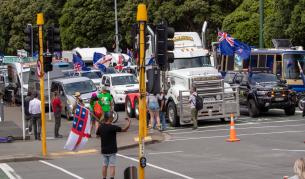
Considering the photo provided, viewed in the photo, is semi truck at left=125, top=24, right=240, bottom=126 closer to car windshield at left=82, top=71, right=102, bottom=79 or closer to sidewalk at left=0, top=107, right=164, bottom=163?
sidewalk at left=0, top=107, right=164, bottom=163

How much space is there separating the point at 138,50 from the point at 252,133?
12.0 m

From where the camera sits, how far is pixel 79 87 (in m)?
35.5

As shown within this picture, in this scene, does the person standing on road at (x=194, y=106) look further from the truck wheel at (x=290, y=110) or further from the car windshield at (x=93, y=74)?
the car windshield at (x=93, y=74)

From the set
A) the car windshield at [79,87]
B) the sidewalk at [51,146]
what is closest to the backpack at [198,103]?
the sidewalk at [51,146]

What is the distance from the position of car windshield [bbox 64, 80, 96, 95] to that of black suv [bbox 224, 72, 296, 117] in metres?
7.91

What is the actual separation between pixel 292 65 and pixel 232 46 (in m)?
3.68

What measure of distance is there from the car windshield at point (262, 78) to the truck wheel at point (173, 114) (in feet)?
16.6

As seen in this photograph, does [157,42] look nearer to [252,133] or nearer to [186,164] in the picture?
[186,164]

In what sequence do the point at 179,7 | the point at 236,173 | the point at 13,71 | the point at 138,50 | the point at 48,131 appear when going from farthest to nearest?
1. the point at 179,7
2. the point at 13,71
3. the point at 48,131
4. the point at 236,173
5. the point at 138,50

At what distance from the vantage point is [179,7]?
199 feet

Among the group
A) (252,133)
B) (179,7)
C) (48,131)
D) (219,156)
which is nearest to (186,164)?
(219,156)

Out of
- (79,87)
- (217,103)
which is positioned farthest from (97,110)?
(79,87)

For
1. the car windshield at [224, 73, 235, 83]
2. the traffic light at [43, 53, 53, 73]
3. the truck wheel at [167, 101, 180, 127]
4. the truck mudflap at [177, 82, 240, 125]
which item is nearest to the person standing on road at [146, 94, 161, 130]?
the truck wheel at [167, 101, 180, 127]

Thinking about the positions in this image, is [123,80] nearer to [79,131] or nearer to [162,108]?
[162,108]
